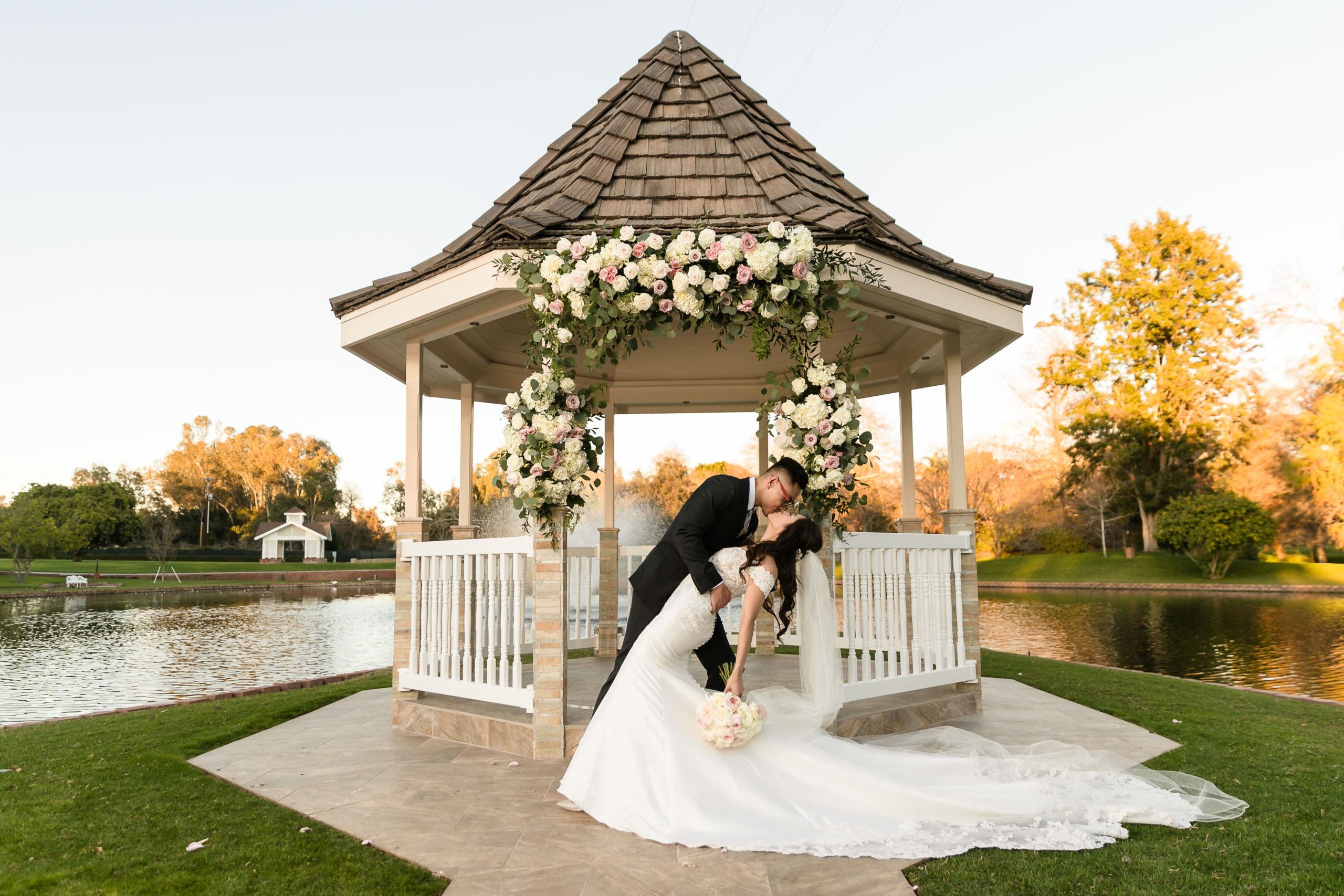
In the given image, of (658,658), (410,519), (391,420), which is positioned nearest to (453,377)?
(410,519)

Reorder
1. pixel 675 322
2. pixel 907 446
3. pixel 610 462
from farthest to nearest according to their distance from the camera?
pixel 610 462, pixel 907 446, pixel 675 322

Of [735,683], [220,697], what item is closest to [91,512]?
[220,697]

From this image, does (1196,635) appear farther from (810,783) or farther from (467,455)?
(810,783)

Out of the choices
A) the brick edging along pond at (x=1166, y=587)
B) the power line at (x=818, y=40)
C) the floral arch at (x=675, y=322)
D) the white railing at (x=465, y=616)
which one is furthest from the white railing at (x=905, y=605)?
the brick edging along pond at (x=1166, y=587)

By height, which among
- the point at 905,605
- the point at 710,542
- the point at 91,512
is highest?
the point at 91,512

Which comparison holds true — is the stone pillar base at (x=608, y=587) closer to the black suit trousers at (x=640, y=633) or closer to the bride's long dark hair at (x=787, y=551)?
the black suit trousers at (x=640, y=633)

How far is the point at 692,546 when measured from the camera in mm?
3906

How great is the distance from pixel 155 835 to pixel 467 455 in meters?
4.54

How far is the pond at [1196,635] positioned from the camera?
10477 millimetres

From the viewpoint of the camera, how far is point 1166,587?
25219mm

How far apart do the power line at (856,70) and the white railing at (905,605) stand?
17.1 ft

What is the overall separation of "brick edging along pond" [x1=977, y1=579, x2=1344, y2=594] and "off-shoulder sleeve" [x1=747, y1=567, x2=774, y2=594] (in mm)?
23551

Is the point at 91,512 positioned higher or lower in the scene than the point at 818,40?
lower

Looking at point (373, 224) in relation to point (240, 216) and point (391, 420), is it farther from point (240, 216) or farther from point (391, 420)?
point (391, 420)
